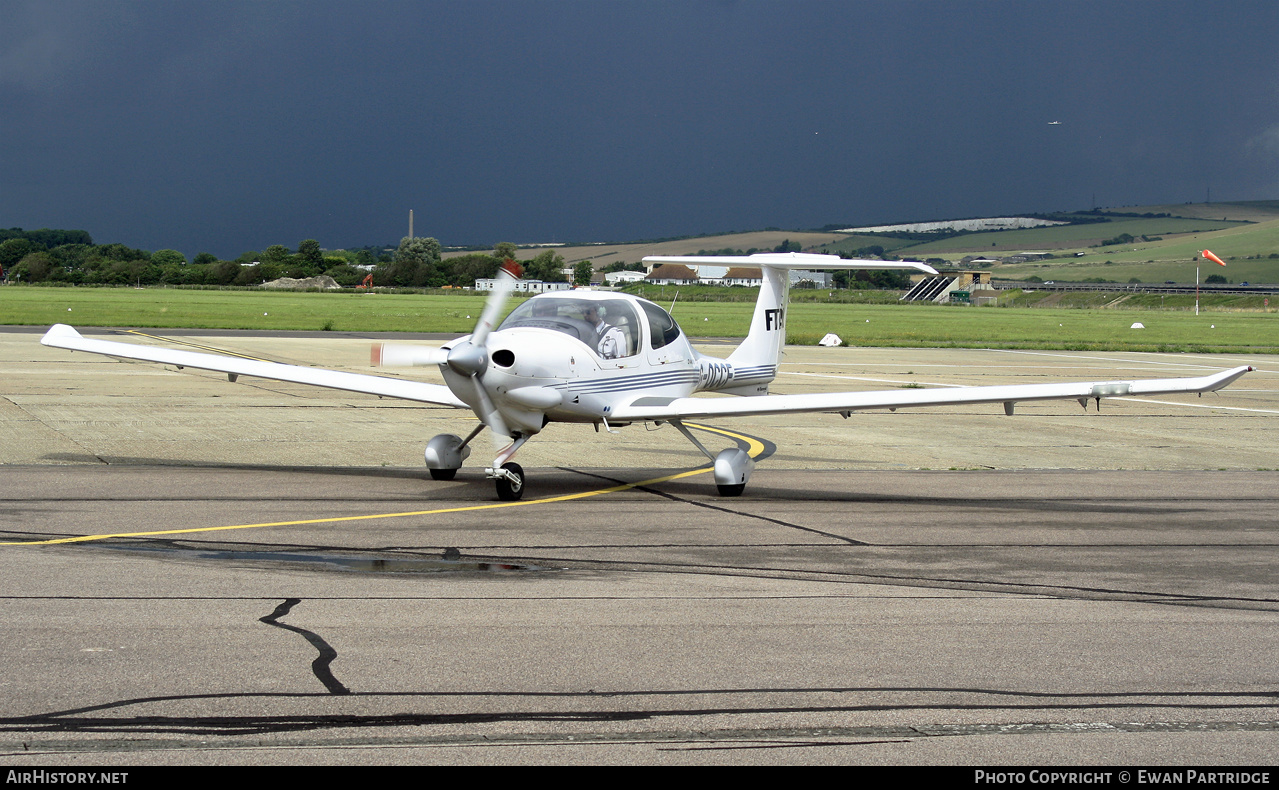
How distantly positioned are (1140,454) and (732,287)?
130 m

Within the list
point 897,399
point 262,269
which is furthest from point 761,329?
point 262,269

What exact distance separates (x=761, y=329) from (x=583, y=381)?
4.92 meters

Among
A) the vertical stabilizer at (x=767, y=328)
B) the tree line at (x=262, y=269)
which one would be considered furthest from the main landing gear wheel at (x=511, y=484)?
the tree line at (x=262, y=269)

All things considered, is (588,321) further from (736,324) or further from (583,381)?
(736,324)

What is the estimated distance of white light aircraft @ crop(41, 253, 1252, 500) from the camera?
43.0ft

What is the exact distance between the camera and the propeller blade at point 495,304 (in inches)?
509

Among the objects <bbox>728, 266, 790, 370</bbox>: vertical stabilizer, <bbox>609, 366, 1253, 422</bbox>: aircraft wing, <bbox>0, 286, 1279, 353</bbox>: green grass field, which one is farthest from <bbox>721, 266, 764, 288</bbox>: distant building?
<bbox>609, 366, 1253, 422</bbox>: aircraft wing

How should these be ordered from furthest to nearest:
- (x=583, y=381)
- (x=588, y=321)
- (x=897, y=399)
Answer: (x=588, y=321), (x=897, y=399), (x=583, y=381)

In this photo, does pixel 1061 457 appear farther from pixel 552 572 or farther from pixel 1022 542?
pixel 552 572

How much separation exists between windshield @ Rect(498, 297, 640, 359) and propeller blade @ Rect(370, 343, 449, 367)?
1.29m

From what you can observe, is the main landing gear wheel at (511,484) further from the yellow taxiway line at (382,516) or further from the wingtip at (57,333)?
the wingtip at (57,333)

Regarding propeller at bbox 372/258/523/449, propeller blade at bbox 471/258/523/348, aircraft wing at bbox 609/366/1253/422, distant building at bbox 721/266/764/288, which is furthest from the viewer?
distant building at bbox 721/266/764/288

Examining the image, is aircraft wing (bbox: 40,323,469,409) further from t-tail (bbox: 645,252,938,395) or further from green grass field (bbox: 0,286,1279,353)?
green grass field (bbox: 0,286,1279,353)

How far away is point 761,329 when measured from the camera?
18000 mm
